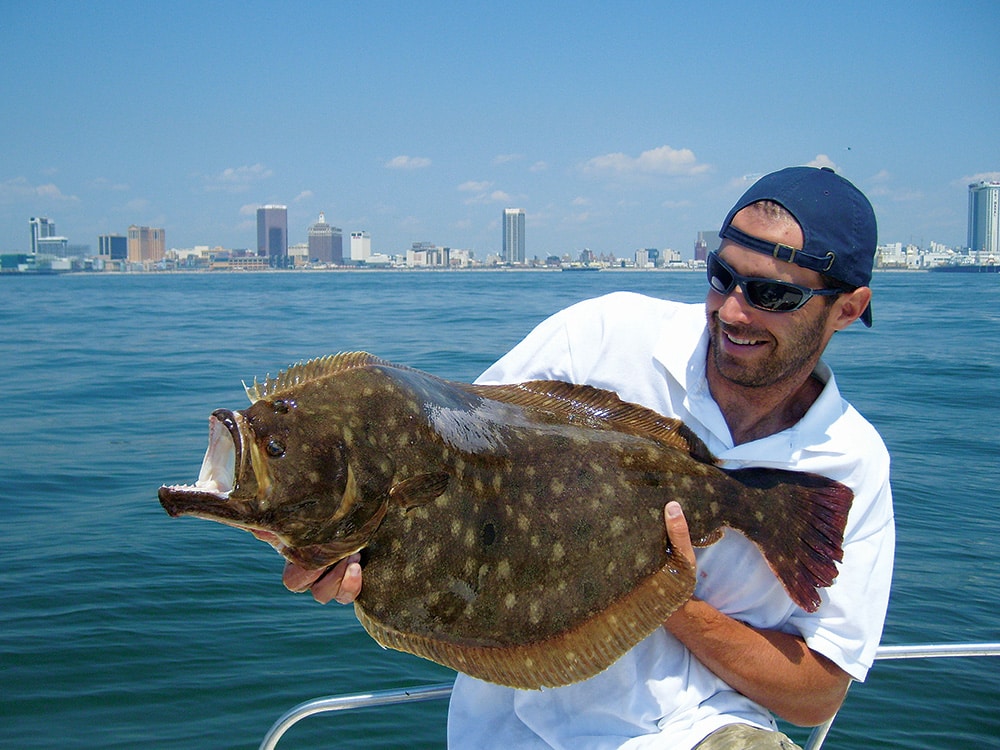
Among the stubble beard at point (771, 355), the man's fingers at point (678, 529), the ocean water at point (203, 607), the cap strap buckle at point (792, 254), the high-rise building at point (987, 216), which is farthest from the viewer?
the high-rise building at point (987, 216)

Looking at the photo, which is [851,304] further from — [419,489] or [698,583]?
[419,489]

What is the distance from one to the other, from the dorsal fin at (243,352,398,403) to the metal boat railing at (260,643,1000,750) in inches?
47.5

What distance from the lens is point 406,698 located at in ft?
9.46

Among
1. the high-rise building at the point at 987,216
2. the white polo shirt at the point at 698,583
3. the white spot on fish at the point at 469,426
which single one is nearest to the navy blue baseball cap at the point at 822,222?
the white polo shirt at the point at 698,583

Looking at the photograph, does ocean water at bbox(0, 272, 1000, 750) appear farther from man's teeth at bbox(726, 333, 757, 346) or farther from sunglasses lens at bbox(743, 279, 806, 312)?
sunglasses lens at bbox(743, 279, 806, 312)

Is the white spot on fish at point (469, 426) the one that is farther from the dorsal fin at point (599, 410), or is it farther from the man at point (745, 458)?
the man at point (745, 458)

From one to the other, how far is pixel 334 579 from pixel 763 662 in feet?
4.90

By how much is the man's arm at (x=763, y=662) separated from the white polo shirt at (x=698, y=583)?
0.06m

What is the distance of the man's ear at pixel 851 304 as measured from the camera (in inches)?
110

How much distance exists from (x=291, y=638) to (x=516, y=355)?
5.55m

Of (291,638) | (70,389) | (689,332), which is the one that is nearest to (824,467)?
(689,332)

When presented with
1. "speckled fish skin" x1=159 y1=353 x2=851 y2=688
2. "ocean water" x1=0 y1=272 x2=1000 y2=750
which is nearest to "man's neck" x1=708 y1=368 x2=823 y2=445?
"speckled fish skin" x1=159 y1=353 x2=851 y2=688

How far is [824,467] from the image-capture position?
276 centimetres

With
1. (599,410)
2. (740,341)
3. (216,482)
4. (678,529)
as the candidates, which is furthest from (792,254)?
(216,482)
